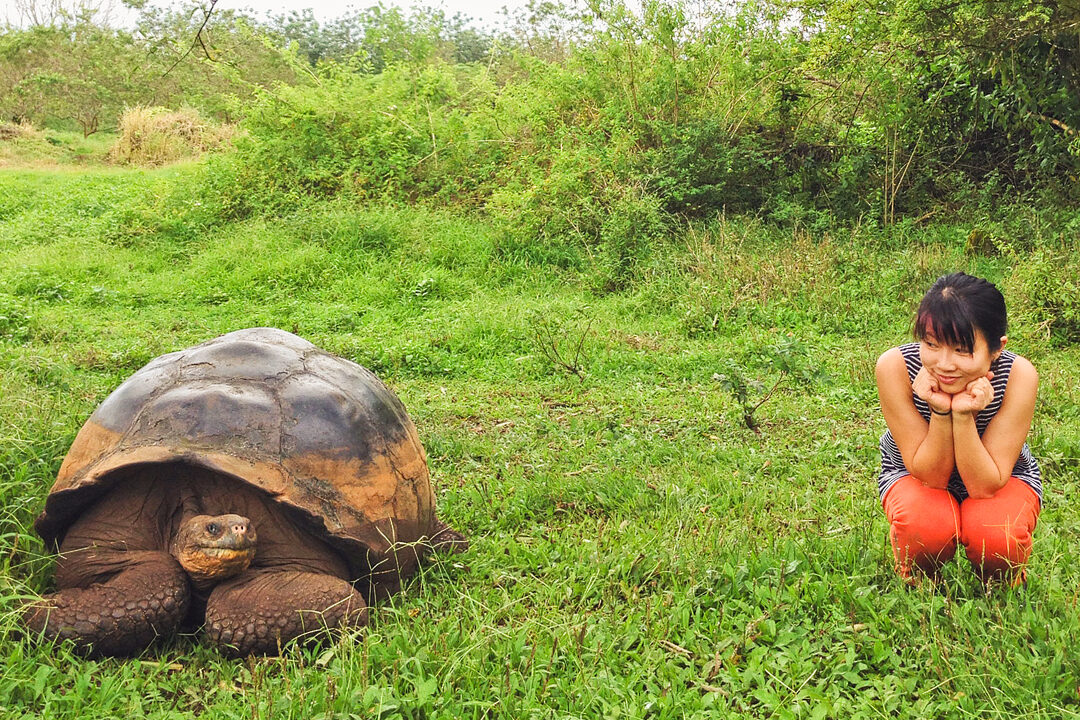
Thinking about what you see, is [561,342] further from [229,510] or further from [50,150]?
[50,150]

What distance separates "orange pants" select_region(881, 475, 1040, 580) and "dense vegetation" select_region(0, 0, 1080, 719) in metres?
0.09

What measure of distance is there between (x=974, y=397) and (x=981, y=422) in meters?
0.24

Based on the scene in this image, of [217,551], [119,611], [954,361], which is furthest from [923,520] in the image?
[119,611]

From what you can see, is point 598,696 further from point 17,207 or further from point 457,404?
point 17,207

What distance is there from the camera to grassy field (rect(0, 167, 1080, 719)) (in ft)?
7.22

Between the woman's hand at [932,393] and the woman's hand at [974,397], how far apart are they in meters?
0.02

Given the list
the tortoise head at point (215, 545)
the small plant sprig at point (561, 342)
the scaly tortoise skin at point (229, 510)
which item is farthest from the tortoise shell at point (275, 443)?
the small plant sprig at point (561, 342)

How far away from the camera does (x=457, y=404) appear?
512 cm

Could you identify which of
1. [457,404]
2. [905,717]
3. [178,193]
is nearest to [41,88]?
[178,193]

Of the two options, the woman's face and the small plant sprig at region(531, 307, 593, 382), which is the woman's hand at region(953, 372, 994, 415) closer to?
the woman's face

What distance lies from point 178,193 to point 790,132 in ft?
25.3

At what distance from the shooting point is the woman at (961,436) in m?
2.28

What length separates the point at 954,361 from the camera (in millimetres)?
2277

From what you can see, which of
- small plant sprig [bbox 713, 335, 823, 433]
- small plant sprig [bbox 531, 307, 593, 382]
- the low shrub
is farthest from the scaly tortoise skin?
the low shrub
